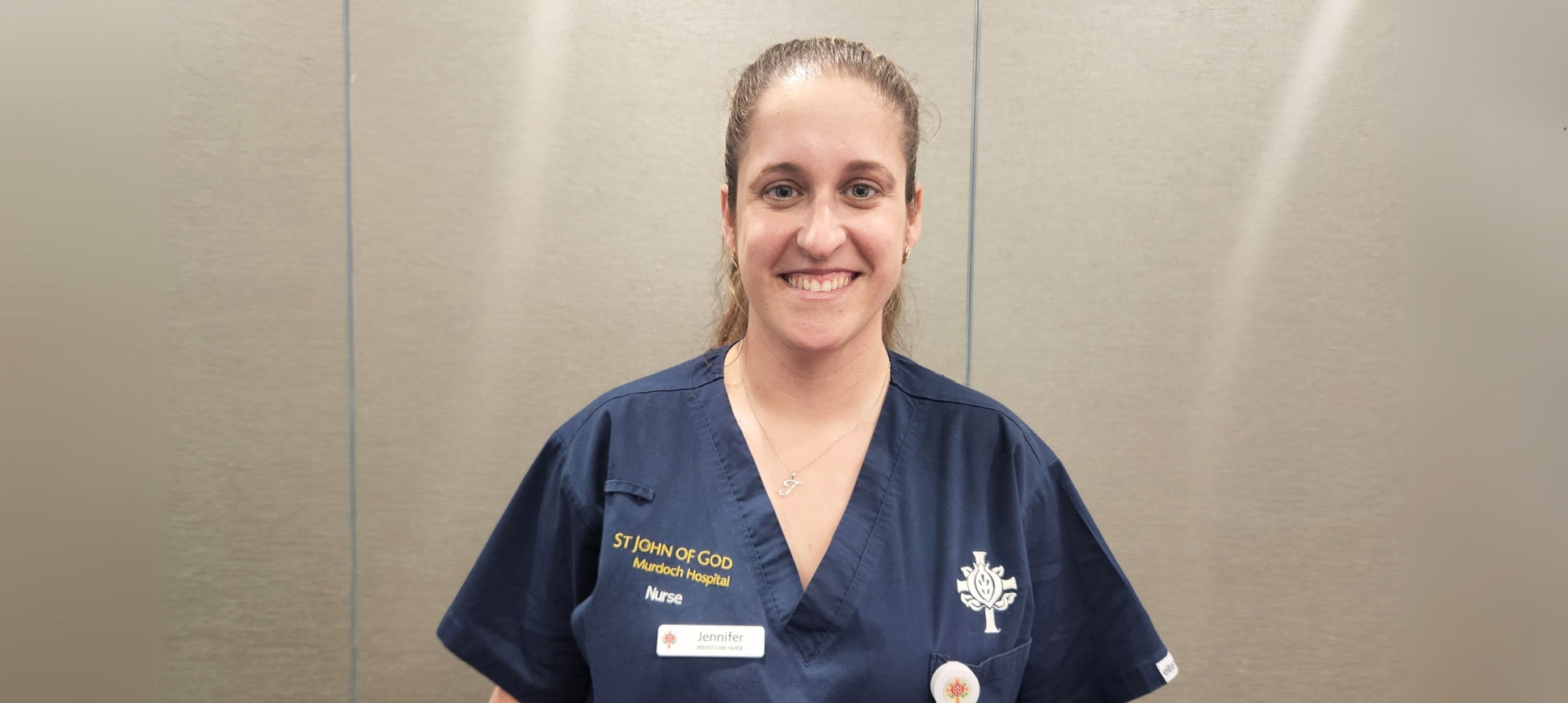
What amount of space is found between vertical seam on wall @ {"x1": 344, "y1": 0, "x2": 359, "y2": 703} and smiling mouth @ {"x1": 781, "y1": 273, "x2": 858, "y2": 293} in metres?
1.38

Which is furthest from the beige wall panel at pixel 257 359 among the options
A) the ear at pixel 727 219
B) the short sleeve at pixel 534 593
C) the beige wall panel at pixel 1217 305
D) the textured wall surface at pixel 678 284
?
the beige wall panel at pixel 1217 305

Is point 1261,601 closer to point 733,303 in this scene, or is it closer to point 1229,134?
point 1229,134

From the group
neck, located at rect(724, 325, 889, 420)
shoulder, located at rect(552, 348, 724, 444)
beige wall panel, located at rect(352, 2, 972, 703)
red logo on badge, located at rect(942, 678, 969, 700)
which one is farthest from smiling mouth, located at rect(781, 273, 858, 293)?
beige wall panel, located at rect(352, 2, 972, 703)

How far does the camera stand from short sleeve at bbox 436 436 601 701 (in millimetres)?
1164

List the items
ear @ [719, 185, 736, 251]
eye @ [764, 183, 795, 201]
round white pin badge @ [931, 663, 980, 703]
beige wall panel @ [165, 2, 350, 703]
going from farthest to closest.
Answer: beige wall panel @ [165, 2, 350, 703]
ear @ [719, 185, 736, 251]
eye @ [764, 183, 795, 201]
round white pin badge @ [931, 663, 980, 703]

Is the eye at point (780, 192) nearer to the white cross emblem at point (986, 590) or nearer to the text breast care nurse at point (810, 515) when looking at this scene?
the text breast care nurse at point (810, 515)

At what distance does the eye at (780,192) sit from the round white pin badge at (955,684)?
0.57 meters

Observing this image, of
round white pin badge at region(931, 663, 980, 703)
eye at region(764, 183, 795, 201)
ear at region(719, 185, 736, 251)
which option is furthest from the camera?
ear at region(719, 185, 736, 251)

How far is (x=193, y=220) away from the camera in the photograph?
80.4 inches

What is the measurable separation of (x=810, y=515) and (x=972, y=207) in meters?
1.16

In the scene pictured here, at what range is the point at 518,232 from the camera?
2080 millimetres

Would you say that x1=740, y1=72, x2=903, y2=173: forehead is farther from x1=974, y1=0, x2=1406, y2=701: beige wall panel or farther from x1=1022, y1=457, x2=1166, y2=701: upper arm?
x1=974, y1=0, x2=1406, y2=701: beige wall panel

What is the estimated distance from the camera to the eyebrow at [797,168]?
1.08m

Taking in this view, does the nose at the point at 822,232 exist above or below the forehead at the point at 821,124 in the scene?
below
